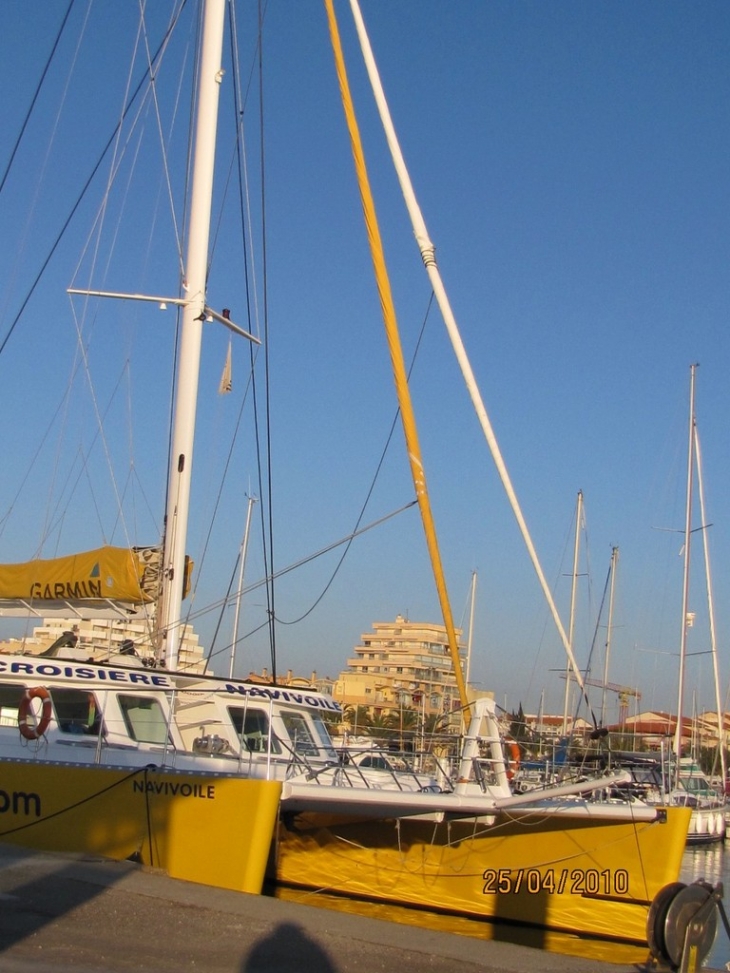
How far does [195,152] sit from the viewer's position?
16.1 metres

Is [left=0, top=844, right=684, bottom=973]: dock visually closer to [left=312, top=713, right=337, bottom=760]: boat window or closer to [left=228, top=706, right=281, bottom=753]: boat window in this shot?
[left=228, top=706, right=281, bottom=753]: boat window

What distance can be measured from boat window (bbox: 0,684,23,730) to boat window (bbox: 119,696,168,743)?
50.9 inches

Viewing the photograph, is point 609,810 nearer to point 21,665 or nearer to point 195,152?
point 21,665

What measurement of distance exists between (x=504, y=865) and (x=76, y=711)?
229 inches

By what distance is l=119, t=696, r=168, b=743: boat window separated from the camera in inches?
539

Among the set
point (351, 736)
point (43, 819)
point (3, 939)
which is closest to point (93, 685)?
point (43, 819)

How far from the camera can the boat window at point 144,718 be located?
13680 millimetres

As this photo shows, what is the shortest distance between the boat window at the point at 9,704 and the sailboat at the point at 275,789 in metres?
0.02

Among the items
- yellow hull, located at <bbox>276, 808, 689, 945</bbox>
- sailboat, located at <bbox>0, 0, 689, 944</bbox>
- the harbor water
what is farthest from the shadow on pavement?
yellow hull, located at <bbox>276, 808, 689, 945</bbox>

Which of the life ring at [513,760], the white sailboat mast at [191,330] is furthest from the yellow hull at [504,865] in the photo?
the white sailboat mast at [191,330]

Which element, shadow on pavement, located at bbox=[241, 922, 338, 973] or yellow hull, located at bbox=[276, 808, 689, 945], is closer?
shadow on pavement, located at bbox=[241, 922, 338, 973]

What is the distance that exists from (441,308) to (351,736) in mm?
6477

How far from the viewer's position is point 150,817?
38.2ft
